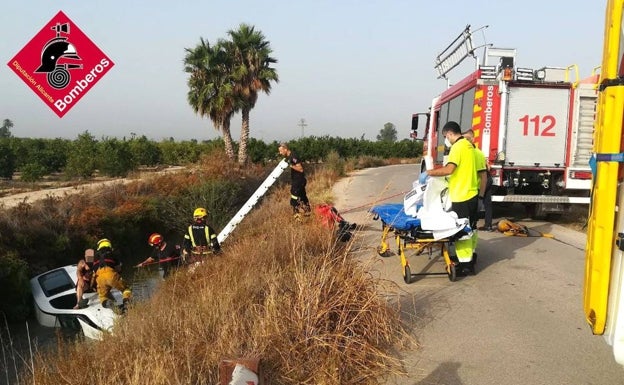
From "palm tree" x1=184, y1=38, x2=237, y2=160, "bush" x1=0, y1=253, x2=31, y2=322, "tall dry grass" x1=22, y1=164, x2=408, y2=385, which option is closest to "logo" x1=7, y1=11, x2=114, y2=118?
"bush" x1=0, y1=253, x2=31, y2=322

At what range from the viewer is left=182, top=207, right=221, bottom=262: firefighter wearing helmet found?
8.20m

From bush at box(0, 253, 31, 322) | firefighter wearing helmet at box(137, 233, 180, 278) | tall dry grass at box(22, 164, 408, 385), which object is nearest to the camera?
tall dry grass at box(22, 164, 408, 385)

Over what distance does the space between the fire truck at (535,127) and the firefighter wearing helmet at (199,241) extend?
562cm

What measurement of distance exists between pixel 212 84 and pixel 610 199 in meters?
24.9

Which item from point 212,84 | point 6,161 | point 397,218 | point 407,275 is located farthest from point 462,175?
point 6,161

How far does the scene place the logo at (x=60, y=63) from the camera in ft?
34.0

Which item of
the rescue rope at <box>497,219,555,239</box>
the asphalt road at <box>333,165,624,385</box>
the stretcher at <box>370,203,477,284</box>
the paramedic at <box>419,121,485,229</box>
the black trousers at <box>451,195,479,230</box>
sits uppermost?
the paramedic at <box>419,121,485,229</box>

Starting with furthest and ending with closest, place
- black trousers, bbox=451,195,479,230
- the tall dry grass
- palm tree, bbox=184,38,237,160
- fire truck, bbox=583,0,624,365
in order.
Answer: palm tree, bbox=184,38,237,160
black trousers, bbox=451,195,479,230
the tall dry grass
fire truck, bbox=583,0,624,365

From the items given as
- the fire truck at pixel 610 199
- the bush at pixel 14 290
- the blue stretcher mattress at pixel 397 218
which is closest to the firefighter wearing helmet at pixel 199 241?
the blue stretcher mattress at pixel 397 218

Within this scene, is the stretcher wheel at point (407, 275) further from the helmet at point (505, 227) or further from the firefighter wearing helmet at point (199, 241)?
the helmet at point (505, 227)

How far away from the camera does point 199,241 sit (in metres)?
8.29

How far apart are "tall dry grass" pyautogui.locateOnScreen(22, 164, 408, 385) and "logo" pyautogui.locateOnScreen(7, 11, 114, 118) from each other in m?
6.86

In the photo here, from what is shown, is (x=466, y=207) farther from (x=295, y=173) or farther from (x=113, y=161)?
(x=113, y=161)

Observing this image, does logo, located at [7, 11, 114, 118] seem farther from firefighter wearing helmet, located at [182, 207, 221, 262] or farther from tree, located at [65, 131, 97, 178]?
tree, located at [65, 131, 97, 178]
